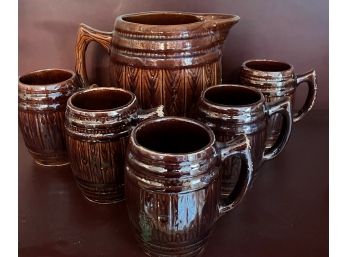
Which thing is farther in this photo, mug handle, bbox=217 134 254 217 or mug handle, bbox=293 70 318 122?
mug handle, bbox=293 70 318 122

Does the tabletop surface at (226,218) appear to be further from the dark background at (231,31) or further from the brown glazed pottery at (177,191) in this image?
the dark background at (231,31)

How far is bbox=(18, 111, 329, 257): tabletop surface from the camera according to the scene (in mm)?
457

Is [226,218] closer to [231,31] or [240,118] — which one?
[240,118]

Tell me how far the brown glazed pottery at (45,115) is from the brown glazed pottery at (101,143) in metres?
0.04

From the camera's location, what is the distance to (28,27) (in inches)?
27.1

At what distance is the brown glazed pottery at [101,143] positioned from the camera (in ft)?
1.57

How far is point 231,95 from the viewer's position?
57cm

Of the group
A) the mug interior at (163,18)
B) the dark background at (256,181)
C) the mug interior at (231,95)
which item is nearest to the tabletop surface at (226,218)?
the dark background at (256,181)

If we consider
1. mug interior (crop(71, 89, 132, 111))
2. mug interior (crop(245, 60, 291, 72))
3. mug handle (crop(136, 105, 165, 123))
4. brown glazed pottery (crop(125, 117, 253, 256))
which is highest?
mug interior (crop(245, 60, 291, 72))

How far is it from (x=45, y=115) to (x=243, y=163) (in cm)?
27

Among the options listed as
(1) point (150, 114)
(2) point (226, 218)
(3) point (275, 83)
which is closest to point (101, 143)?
(1) point (150, 114)

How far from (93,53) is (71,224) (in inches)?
12.4

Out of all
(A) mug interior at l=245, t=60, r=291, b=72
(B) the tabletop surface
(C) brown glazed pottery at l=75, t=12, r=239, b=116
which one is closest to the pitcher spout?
(C) brown glazed pottery at l=75, t=12, r=239, b=116

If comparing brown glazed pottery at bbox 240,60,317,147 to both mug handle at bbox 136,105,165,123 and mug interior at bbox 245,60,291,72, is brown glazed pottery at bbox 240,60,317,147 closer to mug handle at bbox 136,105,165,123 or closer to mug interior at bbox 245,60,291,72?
mug interior at bbox 245,60,291,72
